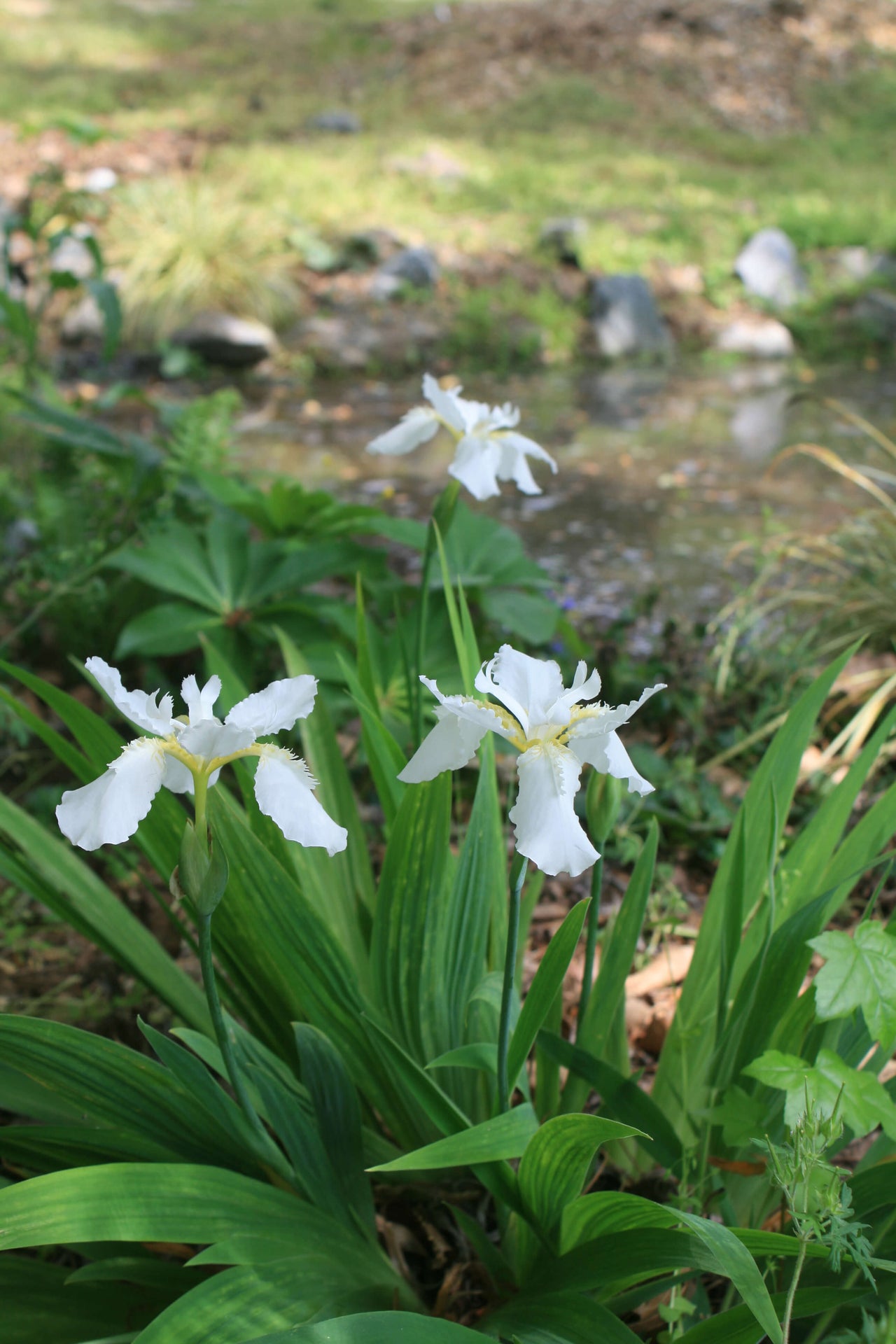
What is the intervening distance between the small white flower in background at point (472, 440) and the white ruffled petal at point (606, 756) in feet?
1.75

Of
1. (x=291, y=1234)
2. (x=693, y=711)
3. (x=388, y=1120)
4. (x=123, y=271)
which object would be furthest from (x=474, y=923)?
(x=123, y=271)

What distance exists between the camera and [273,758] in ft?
2.59

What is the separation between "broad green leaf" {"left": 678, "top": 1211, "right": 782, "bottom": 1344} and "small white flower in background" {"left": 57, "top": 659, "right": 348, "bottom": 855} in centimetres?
40

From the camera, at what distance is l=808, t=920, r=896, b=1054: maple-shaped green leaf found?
88 centimetres

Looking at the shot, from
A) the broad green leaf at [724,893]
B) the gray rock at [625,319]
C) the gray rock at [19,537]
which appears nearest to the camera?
the broad green leaf at [724,893]

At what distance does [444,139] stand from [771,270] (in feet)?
13.4

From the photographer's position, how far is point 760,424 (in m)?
5.03

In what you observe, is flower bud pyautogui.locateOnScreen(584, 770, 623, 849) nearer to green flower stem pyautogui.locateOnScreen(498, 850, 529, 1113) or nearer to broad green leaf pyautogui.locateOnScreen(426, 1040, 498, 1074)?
green flower stem pyautogui.locateOnScreen(498, 850, 529, 1113)

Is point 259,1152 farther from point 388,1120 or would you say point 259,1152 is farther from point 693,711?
point 693,711

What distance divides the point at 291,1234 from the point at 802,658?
1.86 meters

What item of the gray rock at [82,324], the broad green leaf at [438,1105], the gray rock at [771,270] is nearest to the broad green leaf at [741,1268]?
the broad green leaf at [438,1105]

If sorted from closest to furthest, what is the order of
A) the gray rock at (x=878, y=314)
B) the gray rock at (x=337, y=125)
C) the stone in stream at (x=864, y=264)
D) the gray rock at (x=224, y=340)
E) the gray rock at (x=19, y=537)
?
1. the gray rock at (x=19, y=537)
2. the gray rock at (x=224, y=340)
3. the gray rock at (x=878, y=314)
4. the stone in stream at (x=864, y=264)
5. the gray rock at (x=337, y=125)

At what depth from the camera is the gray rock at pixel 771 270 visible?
22.8 ft

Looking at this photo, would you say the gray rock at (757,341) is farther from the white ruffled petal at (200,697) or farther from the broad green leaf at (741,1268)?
the broad green leaf at (741,1268)
